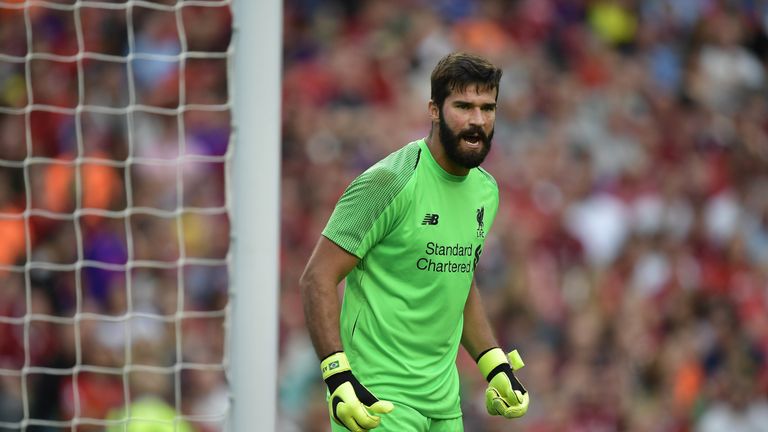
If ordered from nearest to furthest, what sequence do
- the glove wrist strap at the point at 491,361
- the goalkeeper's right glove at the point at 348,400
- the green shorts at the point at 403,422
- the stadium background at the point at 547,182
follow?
the goalkeeper's right glove at the point at 348,400
the green shorts at the point at 403,422
the glove wrist strap at the point at 491,361
the stadium background at the point at 547,182

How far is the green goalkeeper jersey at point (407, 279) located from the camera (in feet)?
12.8

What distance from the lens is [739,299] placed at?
9391 millimetres

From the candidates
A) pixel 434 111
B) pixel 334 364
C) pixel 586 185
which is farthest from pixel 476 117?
pixel 586 185

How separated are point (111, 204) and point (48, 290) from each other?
0.64m

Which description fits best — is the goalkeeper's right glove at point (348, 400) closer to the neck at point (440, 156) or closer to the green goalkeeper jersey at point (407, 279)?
the green goalkeeper jersey at point (407, 279)

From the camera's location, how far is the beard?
12.7ft

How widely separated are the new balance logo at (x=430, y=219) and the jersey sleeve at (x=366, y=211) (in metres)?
0.11

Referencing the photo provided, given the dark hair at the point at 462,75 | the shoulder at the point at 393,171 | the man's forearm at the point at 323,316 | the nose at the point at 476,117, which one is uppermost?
the dark hair at the point at 462,75

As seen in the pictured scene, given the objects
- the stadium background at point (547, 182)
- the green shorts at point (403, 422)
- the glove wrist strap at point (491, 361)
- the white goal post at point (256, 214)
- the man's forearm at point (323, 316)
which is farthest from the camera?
the stadium background at point (547, 182)

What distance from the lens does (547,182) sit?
9.12 metres

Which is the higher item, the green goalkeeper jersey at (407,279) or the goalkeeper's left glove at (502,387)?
the green goalkeeper jersey at (407,279)

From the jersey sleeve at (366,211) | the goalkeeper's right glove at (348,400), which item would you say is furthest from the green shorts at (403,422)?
the jersey sleeve at (366,211)

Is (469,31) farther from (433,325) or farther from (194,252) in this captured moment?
(433,325)

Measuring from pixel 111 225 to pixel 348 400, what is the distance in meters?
3.94
